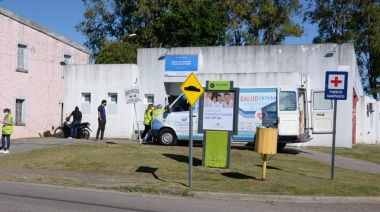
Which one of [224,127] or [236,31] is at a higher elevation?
[236,31]

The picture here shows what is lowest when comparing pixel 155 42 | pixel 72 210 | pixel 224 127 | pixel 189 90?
pixel 72 210

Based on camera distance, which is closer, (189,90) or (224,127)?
(189,90)

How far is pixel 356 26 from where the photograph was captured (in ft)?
145

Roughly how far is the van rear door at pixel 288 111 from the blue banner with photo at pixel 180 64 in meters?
7.81

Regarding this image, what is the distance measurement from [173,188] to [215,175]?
2.25 m

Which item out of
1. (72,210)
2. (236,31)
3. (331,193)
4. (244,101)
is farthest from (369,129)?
(72,210)

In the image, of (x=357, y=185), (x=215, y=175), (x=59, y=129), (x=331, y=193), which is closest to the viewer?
(x=331, y=193)

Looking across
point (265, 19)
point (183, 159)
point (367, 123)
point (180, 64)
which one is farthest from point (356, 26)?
point (183, 159)

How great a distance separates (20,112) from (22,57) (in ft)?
9.77

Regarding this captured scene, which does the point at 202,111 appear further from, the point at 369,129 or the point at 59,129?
the point at 369,129

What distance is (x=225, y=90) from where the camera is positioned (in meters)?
15.0

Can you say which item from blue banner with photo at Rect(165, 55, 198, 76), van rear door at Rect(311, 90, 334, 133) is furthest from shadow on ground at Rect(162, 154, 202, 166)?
blue banner with photo at Rect(165, 55, 198, 76)

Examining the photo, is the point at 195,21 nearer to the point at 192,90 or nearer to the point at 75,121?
the point at 75,121

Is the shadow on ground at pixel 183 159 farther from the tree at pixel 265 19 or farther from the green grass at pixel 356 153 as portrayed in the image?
the tree at pixel 265 19
